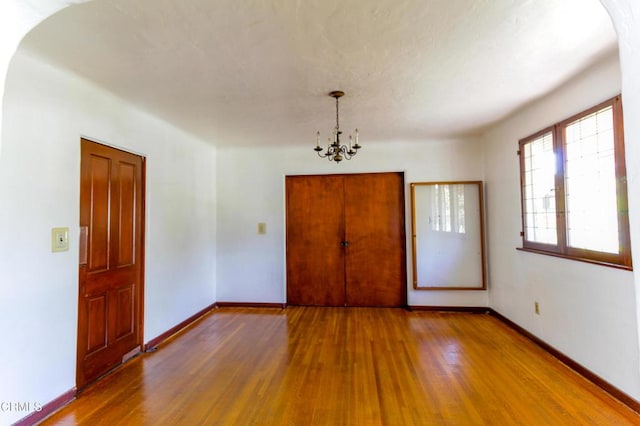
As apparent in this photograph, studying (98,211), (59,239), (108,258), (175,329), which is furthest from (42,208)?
(175,329)

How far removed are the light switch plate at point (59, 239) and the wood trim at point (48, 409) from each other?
106 centimetres

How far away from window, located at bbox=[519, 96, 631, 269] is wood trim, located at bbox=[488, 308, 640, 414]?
2.95ft

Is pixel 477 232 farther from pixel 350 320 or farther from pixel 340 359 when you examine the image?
pixel 340 359

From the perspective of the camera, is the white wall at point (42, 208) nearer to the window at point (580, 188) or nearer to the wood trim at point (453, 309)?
the wood trim at point (453, 309)

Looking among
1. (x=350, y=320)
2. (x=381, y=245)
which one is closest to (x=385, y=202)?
(x=381, y=245)

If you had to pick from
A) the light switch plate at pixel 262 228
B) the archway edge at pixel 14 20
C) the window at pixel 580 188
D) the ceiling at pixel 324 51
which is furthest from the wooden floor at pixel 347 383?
the ceiling at pixel 324 51

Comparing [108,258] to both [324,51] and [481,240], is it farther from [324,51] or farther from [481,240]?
[481,240]

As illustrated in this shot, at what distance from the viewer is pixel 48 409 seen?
6.93 feet

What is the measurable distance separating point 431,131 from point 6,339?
4.39 metres

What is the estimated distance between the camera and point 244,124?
142 inches

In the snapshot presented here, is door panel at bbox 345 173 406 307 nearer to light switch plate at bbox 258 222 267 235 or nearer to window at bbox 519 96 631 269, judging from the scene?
light switch plate at bbox 258 222 267 235

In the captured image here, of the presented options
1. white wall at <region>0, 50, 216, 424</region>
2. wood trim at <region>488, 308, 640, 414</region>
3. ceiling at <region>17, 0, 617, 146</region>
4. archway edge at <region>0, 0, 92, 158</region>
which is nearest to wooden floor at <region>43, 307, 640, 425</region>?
wood trim at <region>488, 308, 640, 414</region>

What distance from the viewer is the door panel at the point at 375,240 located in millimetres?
4574

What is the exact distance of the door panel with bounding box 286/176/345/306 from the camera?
4.68 metres
